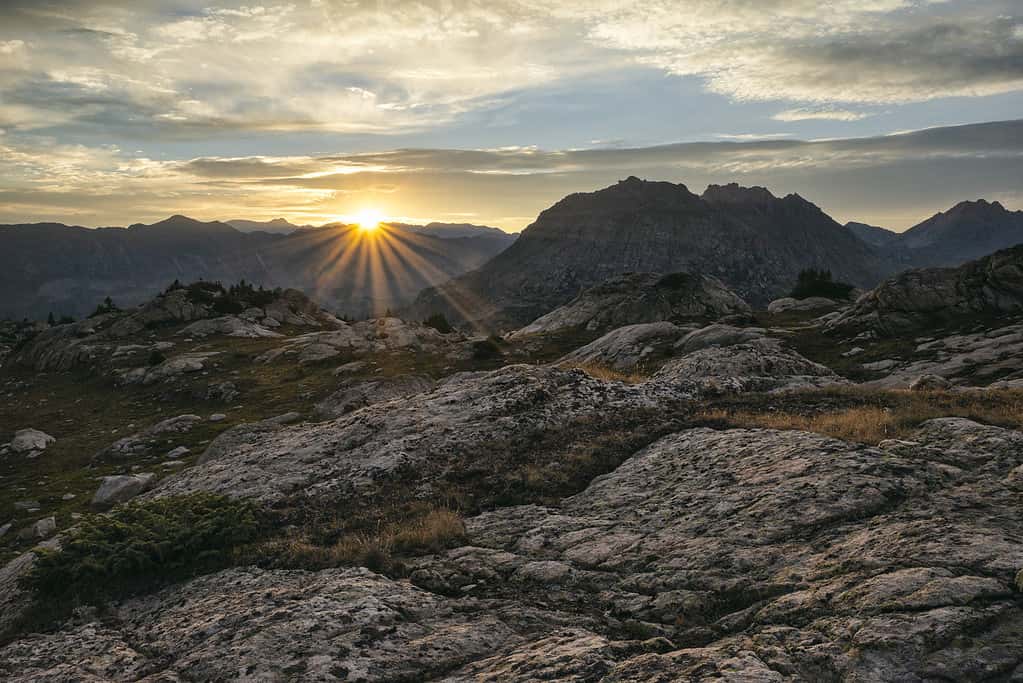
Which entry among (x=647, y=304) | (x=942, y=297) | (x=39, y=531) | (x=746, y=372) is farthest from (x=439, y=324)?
(x=39, y=531)

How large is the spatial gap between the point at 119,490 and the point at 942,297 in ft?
223

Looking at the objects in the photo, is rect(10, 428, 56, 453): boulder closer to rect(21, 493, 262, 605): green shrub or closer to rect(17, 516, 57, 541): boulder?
rect(17, 516, 57, 541): boulder

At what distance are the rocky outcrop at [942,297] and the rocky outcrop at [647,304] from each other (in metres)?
21.9

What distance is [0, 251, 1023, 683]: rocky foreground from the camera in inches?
328

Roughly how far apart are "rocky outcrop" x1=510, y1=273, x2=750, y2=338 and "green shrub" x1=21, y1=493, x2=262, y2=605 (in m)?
71.9

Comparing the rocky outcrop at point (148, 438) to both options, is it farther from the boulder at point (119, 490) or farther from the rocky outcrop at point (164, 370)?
the rocky outcrop at point (164, 370)

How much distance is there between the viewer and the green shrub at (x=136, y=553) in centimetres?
1370

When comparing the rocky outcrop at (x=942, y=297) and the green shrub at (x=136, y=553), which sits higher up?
the rocky outcrop at (x=942, y=297)

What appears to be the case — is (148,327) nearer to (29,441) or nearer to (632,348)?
(29,441)

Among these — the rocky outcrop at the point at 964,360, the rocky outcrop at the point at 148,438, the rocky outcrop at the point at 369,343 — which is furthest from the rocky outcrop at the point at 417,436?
the rocky outcrop at the point at 369,343

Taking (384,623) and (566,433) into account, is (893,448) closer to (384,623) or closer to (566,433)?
(566,433)

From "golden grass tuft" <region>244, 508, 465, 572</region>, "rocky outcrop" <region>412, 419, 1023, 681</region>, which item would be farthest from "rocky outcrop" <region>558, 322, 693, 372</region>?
"golden grass tuft" <region>244, 508, 465, 572</region>

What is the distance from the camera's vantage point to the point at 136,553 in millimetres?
13891

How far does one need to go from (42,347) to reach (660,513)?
289 ft
